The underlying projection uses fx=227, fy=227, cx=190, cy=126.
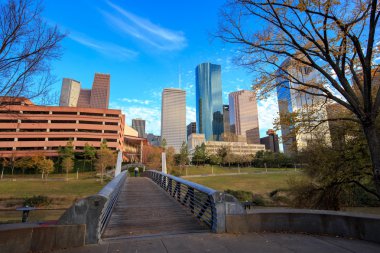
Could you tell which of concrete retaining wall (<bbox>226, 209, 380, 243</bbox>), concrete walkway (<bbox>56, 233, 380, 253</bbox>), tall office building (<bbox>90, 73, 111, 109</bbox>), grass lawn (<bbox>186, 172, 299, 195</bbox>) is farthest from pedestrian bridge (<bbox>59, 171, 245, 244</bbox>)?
→ tall office building (<bbox>90, 73, 111, 109</bbox>)

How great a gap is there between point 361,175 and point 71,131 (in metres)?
80.3

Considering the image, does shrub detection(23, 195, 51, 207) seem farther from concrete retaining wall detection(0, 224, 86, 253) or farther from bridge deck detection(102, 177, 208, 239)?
concrete retaining wall detection(0, 224, 86, 253)

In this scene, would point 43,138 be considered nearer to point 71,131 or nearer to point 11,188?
point 71,131

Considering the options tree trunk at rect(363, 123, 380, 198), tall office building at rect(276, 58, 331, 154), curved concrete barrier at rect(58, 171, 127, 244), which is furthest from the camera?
tall office building at rect(276, 58, 331, 154)

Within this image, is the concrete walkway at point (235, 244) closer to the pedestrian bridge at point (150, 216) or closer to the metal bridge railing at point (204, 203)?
the pedestrian bridge at point (150, 216)

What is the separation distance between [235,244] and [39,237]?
3.87m

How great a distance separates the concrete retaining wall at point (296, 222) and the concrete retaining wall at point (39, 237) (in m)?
3.41

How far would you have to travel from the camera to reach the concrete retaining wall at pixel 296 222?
206 inches

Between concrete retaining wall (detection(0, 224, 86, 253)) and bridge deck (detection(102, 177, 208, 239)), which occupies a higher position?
concrete retaining wall (detection(0, 224, 86, 253))

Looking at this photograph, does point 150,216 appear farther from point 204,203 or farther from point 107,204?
point 204,203

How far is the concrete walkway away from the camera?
174 inches

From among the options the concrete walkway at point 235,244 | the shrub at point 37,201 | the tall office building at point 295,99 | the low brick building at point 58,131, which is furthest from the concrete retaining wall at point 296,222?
the low brick building at point 58,131

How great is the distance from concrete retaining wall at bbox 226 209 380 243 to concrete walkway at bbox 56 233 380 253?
0.24m

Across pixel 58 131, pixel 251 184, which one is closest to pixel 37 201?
pixel 251 184
